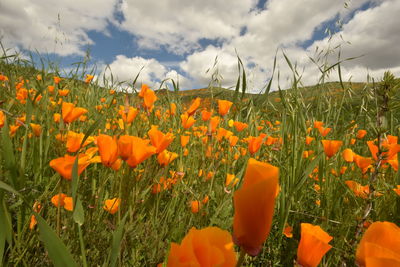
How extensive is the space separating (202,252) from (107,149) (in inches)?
28.3

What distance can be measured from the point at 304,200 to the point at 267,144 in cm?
75

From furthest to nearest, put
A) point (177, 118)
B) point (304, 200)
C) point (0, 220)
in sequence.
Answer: point (177, 118)
point (304, 200)
point (0, 220)

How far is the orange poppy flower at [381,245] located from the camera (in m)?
0.31

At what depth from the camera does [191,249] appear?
1.20 ft

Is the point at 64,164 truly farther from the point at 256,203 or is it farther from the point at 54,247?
the point at 256,203

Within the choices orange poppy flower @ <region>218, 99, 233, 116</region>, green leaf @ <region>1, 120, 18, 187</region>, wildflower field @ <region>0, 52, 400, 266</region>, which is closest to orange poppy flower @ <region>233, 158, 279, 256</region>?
wildflower field @ <region>0, 52, 400, 266</region>

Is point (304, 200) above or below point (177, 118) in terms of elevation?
below

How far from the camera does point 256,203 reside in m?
0.37

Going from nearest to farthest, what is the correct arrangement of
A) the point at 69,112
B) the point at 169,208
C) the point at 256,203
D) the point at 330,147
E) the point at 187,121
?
1. the point at 256,203
2. the point at 169,208
3. the point at 69,112
4. the point at 330,147
5. the point at 187,121

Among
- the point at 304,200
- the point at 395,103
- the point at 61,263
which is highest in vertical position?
the point at 395,103

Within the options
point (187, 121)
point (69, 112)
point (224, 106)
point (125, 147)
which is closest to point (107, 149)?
point (125, 147)

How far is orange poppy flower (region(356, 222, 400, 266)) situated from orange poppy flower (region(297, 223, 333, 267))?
0.23 metres

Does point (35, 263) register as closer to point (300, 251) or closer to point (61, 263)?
point (61, 263)

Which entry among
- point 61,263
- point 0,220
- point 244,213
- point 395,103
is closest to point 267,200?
point 244,213
